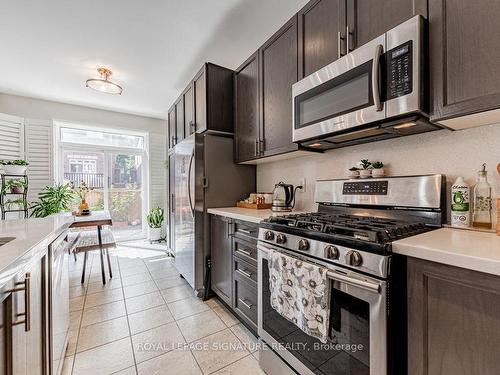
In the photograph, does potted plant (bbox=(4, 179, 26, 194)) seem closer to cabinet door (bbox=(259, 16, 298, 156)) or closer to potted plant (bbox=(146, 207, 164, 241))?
potted plant (bbox=(146, 207, 164, 241))

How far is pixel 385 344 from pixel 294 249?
21.1 inches

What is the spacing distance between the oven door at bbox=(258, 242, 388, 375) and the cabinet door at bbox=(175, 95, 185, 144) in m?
2.46

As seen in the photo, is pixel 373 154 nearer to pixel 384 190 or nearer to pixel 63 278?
pixel 384 190

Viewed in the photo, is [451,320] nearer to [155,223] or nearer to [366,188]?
[366,188]

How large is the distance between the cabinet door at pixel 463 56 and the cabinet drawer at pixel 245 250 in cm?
135

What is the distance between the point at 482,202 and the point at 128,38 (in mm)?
3140

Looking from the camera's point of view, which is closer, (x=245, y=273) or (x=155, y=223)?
(x=245, y=273)

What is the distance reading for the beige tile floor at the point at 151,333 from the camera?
1502mm

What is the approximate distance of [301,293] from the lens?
1167 millimetres

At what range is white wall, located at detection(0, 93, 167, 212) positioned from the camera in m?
3.79

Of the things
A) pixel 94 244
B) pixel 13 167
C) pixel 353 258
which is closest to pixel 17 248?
pixel 353 258

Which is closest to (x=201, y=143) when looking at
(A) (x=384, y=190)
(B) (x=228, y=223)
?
(B) (x=228, y=223)

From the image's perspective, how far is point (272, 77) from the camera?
6.62ft

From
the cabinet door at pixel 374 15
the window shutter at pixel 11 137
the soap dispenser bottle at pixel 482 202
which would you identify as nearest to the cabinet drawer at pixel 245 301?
the soap dispenser bottle at pixel 482 202
